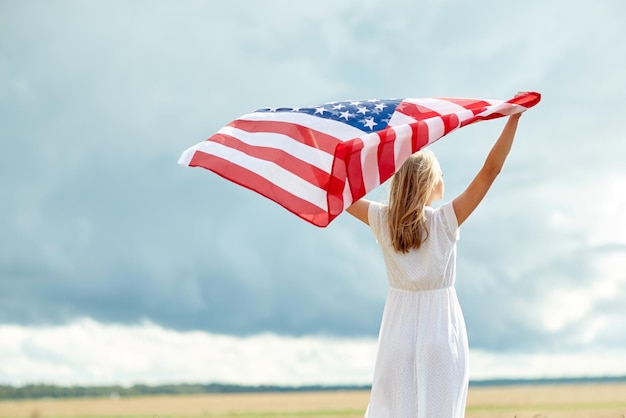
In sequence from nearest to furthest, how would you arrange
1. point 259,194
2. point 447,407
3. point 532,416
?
point 447,407
point 259,194
point 532,416

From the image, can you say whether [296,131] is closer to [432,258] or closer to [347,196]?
[347,196]

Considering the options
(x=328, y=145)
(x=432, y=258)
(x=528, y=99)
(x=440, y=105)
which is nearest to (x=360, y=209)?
(x=328, y=145)

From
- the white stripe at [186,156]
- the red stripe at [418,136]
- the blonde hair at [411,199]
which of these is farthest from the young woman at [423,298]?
the white stripe at [186,156]

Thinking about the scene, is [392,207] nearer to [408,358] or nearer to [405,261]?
[405,261]

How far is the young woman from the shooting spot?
5.91m

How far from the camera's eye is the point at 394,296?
20.5ft

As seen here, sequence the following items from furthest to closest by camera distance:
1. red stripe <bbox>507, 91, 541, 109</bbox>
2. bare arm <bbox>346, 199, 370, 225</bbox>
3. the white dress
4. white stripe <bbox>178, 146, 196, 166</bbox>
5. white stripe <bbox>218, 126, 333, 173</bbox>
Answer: white stripe <bbox>178, 146, 196, 166</bbox>
white stripe <bbox>218, 126, 333, 173</bbox>
bare arm <bbox>346, 199, 370, 225</bbox>
red stripe <bbox>507, 91, 541, 109</bbox>
the white dress

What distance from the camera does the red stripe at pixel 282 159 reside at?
6.46 m

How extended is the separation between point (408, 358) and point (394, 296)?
0.51 metres

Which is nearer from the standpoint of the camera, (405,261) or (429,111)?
(405,261)

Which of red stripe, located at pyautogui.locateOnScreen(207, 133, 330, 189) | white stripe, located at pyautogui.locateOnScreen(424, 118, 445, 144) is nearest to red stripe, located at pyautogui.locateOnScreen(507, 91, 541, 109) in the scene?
white stripe, located at pyautogui.locateOnScreen(424, 118, 445, 144)

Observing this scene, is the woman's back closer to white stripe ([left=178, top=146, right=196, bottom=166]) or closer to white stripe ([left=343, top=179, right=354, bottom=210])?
white stripe ([left=343, top=179, right=354, bottom=210])

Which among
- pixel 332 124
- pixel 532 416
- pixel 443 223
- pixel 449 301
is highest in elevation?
pixel 332 124

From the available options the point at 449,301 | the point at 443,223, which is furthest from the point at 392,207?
the point at 449,301
